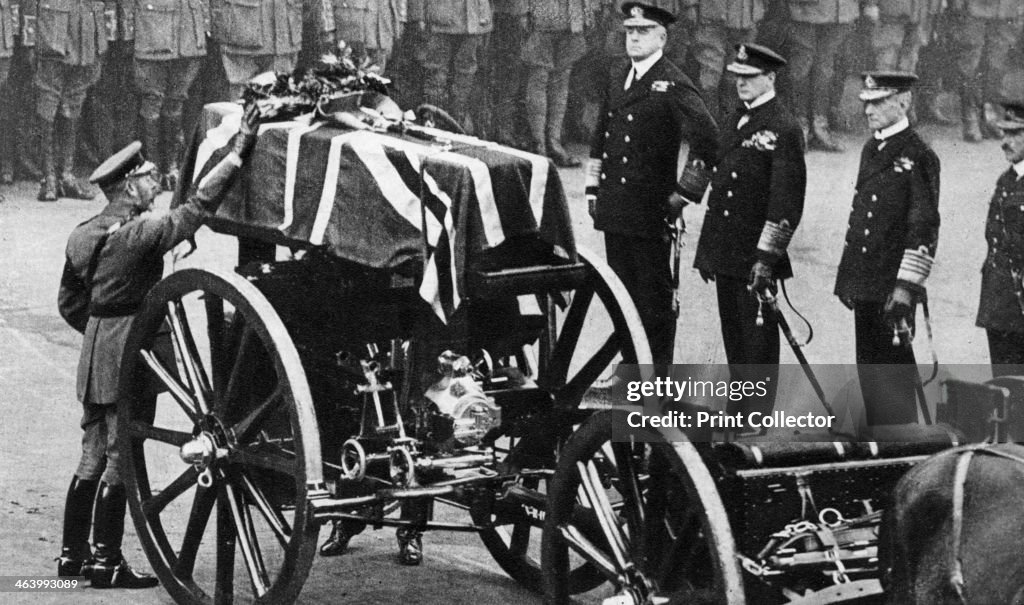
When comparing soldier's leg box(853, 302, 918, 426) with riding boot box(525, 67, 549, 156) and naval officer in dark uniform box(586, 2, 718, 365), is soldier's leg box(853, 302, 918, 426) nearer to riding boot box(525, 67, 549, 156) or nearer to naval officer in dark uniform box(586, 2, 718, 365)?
naval officer in dark uniform box(586, 2, 718, 365)

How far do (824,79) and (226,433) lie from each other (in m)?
5.36

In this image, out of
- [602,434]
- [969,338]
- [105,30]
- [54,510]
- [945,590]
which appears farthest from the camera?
[105,30]

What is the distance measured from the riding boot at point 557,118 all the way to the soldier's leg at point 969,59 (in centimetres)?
245

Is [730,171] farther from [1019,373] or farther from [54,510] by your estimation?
[54,510]

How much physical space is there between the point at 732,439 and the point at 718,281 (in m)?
2.49

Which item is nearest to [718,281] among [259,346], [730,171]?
[730,171]

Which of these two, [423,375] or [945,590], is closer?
[945,590]

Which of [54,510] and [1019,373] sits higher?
[1019,373]

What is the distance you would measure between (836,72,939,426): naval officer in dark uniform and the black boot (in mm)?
2527

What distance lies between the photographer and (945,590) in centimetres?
433

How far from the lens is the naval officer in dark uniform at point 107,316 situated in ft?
21.2

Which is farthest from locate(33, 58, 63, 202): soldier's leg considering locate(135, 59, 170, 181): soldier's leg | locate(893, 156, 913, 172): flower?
locate(893, 156, 913, 172): flower

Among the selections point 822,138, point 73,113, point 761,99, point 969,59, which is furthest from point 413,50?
point 761,99

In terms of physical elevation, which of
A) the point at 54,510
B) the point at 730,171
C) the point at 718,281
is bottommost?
the point at 54,510
